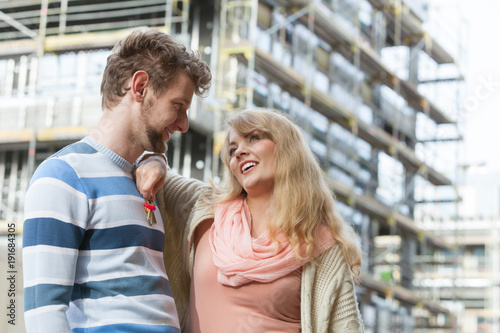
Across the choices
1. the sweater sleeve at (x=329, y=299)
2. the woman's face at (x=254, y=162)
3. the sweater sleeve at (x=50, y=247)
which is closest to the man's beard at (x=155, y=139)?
the sweater sleeve at (x=50, y=247)

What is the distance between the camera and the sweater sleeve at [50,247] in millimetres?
1540

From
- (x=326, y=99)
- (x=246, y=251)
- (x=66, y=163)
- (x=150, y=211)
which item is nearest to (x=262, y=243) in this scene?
(x=246, y=251)

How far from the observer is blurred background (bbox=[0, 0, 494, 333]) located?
9.93 m

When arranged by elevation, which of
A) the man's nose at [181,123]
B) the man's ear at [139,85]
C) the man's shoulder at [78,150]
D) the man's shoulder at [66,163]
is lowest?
the man's shoulder at [66,163]

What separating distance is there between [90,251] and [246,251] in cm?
50

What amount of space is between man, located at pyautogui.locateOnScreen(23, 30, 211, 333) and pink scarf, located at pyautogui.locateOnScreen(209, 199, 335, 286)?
0.24 meters

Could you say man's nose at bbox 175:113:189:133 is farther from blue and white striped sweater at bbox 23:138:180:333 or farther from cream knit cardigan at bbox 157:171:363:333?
cream knit cardigan at bbox 157:171:363:333

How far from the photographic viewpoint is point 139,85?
5.87 ft

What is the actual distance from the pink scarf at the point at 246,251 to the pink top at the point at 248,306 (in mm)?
26

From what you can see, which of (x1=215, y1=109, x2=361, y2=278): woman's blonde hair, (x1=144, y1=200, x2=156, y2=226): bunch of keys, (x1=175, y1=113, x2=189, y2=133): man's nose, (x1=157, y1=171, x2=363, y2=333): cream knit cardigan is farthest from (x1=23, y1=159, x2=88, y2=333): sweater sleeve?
(x1=215, y1=109, x2=361, y2=278): woman's blonde hair

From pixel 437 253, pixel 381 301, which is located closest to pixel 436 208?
pixel 437 253

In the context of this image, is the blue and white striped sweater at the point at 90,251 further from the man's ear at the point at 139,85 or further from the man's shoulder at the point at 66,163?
the man's ear at the point at 139,85

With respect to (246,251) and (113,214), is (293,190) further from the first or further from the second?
(113,214)

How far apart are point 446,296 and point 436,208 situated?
2.00m
